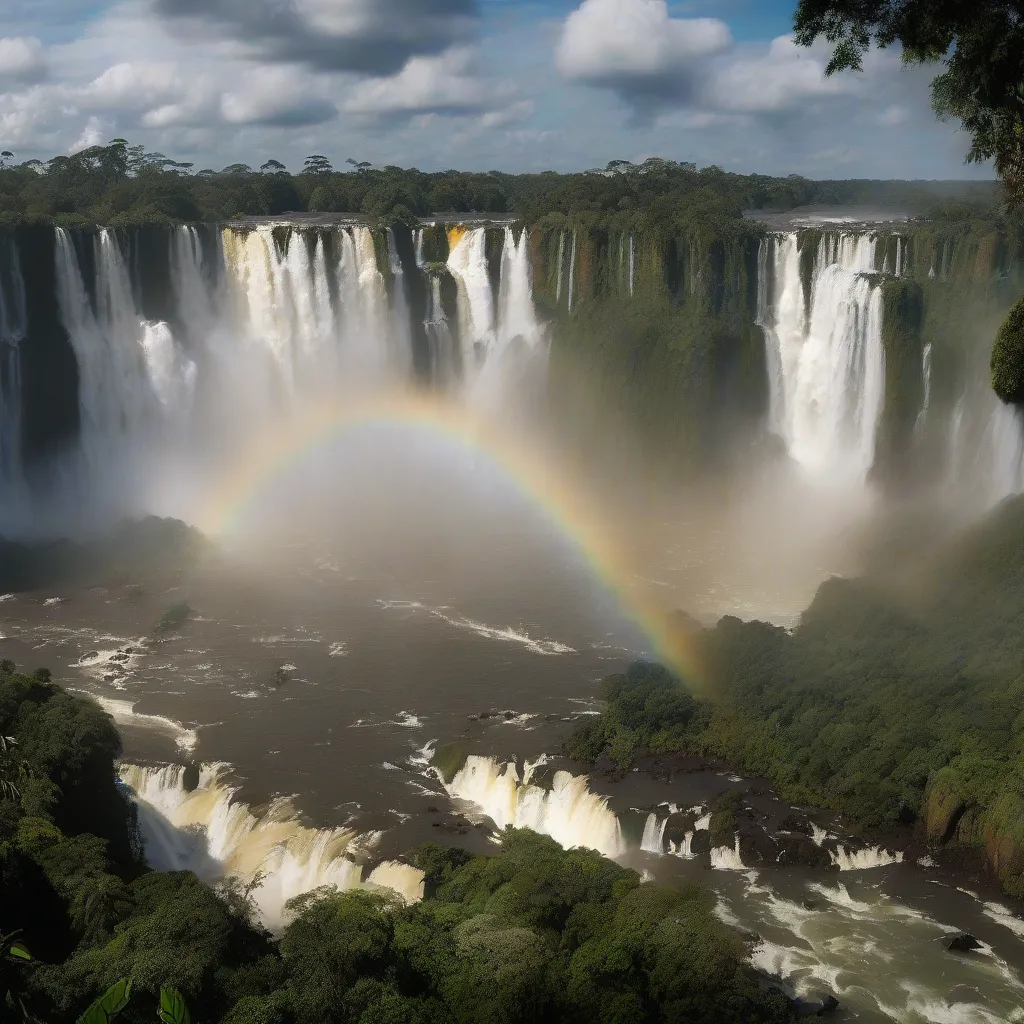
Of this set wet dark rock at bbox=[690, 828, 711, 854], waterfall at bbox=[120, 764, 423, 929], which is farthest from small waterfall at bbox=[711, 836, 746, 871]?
waterfall at bbox=[120, 764, 423, 929]

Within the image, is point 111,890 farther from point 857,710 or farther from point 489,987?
point 857,710

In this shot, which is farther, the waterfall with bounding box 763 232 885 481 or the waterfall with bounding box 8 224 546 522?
the waterfall with bounding box 8 224 546 522

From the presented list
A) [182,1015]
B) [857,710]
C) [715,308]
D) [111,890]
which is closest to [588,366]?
[715,308]

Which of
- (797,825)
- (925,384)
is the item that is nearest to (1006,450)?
(925,384)

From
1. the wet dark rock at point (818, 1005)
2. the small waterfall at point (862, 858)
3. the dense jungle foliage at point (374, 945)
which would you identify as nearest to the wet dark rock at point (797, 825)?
the small waterfall at point (862, 858)

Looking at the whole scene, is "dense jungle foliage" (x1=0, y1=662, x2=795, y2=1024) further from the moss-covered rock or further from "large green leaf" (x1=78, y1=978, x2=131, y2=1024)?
the moss-covered rock
